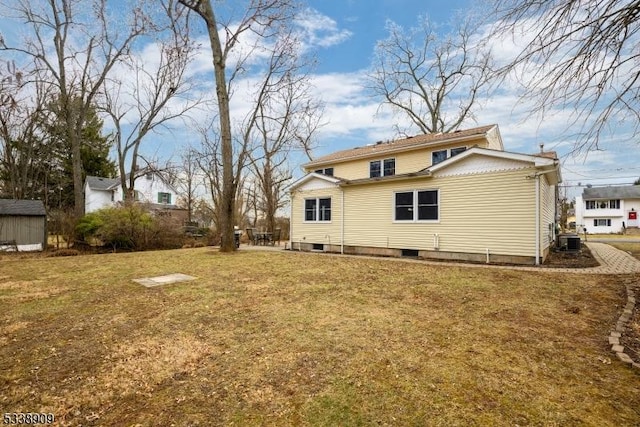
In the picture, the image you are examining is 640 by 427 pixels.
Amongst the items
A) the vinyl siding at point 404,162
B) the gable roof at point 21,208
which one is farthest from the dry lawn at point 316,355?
the gable roof at point 21,208

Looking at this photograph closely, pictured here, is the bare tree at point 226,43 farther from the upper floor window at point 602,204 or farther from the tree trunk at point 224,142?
the upper floor window at point 602,204

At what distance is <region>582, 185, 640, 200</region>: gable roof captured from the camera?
3966cm

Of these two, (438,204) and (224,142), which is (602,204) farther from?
(224,142)

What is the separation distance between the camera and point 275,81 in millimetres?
17625

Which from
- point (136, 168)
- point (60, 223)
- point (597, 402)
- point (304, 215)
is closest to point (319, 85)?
point (304, 215)

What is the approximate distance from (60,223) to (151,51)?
36.5 ft

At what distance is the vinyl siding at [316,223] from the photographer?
14438 millimetres

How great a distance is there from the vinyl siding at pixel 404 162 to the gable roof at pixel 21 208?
591 inches

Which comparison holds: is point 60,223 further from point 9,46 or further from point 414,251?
point 414,251

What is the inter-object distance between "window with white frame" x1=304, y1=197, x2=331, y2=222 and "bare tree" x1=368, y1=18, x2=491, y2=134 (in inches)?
605

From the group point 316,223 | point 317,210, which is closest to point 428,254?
point 316,223

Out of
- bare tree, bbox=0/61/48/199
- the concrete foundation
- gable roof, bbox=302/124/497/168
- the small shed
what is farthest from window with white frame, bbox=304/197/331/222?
bare tree, bbox=0/61/48/199

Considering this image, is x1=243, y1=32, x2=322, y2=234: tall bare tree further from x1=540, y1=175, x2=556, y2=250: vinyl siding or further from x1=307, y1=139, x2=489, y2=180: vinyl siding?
x1=540, y1=175, x2=556, y2=250: vinyl siding

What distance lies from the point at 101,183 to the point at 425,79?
30349 mm
